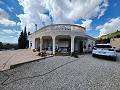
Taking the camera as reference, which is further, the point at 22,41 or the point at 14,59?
the point at 22,41

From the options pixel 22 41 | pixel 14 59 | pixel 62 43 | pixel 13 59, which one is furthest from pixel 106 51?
pixel 22 41

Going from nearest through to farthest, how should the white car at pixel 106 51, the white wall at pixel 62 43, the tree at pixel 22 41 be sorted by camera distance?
the white car at pixel 106 51 < the white wall at pixel 62 43 < the tree at pixel 22 41

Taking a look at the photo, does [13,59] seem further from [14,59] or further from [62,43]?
[62,43]

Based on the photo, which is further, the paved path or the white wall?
the white wall

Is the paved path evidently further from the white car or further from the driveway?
the white car


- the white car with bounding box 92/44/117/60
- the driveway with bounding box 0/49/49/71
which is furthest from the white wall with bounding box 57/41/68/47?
the white car with bounding box 92/44/117/60

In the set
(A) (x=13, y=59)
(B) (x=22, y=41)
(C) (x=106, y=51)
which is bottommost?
(A) (x=13, y=59)

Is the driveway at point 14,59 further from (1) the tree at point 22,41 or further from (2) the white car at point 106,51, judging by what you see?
(1) the tree at point 22,41

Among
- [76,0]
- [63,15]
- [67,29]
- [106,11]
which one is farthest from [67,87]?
[106,11]

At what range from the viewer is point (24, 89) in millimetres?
3430

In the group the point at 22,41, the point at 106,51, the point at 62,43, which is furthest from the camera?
the point at 22,41

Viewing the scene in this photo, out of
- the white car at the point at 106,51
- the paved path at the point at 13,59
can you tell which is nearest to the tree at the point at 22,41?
the paved path at the point at 13,59

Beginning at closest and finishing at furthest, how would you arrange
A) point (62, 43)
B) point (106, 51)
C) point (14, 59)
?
point (106, 51) → point (14, 59) → point (62, 43)

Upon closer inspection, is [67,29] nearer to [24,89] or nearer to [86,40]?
[86,40]
